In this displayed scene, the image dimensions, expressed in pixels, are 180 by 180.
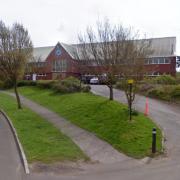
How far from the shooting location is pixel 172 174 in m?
8.17

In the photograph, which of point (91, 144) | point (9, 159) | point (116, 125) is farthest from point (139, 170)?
point (116, 125)

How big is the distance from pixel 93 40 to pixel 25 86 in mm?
25595

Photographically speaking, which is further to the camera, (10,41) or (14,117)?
(10,41)

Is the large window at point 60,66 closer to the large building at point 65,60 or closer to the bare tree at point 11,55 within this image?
the large building at point 65,60

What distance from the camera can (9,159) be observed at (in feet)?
31.7

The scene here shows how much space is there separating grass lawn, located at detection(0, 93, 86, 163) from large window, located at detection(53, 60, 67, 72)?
46.6 metres

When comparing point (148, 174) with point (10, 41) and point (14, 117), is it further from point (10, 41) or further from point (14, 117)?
point (10, 41)

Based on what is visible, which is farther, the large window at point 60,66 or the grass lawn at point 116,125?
the large window at point 60,66

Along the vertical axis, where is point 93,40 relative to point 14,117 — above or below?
above

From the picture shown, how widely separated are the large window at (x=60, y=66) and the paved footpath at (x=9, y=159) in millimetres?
48902

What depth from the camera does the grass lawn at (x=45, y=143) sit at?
990 centimetres

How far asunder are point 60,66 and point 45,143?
52.6 meters

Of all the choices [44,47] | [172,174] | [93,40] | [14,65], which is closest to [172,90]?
[93,40]

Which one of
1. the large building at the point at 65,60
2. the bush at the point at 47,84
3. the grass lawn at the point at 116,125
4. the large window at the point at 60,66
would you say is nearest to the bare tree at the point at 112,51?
the grass lawn at the point at 116,125
